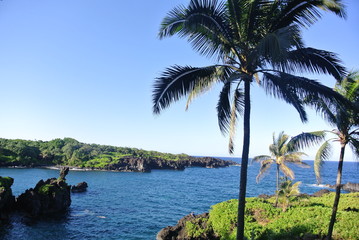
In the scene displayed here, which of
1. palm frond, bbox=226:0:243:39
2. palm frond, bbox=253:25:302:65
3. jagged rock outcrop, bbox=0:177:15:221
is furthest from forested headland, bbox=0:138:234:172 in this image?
palm frond, bbox=253:25:302:65

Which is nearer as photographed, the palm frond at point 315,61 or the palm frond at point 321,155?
the palm frond at point 315,61

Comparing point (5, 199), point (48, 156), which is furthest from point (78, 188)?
point (48, 156)

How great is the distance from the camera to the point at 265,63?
7.61 meters

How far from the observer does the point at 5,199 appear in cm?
2598

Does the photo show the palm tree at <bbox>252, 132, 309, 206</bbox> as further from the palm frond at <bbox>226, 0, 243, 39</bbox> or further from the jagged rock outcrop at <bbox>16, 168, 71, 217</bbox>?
the jagged rock outcrop at <bbox>16, 168, 71, 217</bbox>

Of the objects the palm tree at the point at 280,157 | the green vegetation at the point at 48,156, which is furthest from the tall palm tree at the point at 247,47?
the green vegetation at the point at 48,156

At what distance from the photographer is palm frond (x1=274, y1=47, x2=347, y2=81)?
7195mm

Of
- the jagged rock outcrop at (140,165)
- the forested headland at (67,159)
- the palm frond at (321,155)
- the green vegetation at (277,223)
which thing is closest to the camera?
the palm frond at (321,155)

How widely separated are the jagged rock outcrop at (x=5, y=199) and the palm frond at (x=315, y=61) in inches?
1253

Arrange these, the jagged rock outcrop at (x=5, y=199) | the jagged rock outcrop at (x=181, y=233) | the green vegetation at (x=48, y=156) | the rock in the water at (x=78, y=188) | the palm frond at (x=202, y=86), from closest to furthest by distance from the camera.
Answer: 1. the palm frond at (x=202, y=86)
2. the jagged rock outcrop at (x=181, y=233)
3. the jagged rock outcrop at (x=5, y=199)
4. the rock in the water at (x=78, y=188)
5. the green vegetation at (x=48, y=156)

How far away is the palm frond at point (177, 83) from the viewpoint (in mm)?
7711

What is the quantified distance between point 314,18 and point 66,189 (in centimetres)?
3685

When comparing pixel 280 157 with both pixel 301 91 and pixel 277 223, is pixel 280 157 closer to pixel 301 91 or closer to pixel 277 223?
pixel 277 223

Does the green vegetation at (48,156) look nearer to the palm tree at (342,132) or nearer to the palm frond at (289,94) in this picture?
the palm tree at (342,132)
